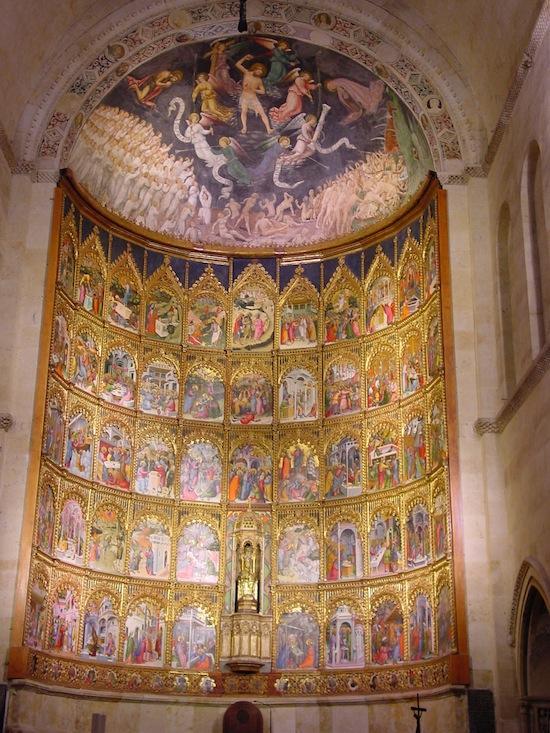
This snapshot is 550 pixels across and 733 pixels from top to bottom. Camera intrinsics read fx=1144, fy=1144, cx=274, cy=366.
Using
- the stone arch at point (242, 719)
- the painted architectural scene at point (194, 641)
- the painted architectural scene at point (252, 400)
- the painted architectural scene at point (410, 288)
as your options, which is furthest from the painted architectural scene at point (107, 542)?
the painted architectural scene at point (410, 288)

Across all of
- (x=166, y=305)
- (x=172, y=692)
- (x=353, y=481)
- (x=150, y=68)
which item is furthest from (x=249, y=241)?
(x=172, y=692)

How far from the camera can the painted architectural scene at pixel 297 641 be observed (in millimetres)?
23891

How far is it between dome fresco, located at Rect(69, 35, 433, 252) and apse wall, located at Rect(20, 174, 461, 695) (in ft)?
2.70

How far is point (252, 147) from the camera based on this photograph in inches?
1051

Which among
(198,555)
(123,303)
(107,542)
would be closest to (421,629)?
(198,555)

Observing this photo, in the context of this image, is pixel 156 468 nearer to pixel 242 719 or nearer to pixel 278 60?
pixel 242 719

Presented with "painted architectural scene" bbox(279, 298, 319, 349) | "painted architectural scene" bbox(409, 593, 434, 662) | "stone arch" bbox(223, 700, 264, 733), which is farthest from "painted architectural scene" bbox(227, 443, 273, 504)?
"stone arch" bbox(223, 700, 264, 733)

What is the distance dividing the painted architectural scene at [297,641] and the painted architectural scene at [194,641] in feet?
4.70

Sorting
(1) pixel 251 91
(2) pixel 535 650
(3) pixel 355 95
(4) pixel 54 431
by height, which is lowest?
(2) pixel 535 650

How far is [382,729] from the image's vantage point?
73.2ft

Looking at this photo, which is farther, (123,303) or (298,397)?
(298,397)

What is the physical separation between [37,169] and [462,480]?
10525 millimetres

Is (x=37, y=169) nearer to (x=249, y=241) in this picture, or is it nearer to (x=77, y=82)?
(x=77, y=82)

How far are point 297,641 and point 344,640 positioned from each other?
102 centimetres
